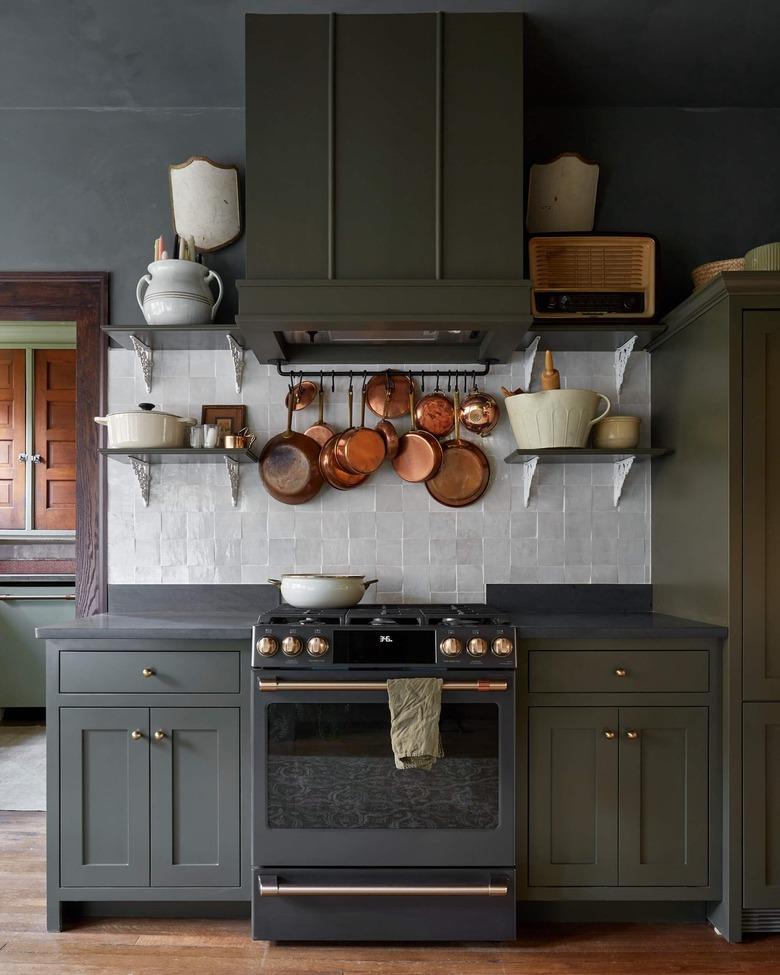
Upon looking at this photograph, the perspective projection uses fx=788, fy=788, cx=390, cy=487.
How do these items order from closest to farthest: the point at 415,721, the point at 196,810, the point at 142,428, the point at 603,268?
the point at 415,721, the point at 196,810, the point at 142,428, the point at 603,268

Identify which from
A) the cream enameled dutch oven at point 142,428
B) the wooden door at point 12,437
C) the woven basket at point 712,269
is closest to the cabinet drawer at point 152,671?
the cream enameled dutch oven at point 142,428

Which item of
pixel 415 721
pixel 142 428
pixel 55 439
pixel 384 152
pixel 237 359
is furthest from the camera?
pixel 55 439

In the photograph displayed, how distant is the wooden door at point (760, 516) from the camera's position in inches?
91.0

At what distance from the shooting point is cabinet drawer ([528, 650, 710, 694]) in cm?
236

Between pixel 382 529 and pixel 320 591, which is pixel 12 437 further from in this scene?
pixel 320 591

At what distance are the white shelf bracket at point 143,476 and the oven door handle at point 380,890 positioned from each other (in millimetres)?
1412

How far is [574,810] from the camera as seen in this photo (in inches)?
92.5

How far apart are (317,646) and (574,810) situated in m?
0.91

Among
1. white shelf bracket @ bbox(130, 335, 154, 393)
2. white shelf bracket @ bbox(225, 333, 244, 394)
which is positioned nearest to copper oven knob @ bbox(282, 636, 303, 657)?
white shelf bracket @ bbox(225, 333, 244, 394)

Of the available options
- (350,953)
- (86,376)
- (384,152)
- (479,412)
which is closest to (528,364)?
(479,412)

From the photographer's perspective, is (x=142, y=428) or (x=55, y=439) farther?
(x=55, y=439)

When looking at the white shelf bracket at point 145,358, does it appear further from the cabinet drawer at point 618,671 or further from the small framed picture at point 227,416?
the cabinet drawer at point 618,671

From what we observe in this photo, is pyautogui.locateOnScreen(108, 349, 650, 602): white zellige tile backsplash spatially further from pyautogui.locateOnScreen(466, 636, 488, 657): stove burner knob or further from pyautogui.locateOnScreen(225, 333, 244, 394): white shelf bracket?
pyautogui.locateOnScreen(466, 636, 488, 657): stove burner knob

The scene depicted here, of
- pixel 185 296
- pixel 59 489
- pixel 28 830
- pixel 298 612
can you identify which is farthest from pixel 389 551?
pixel 59 489
